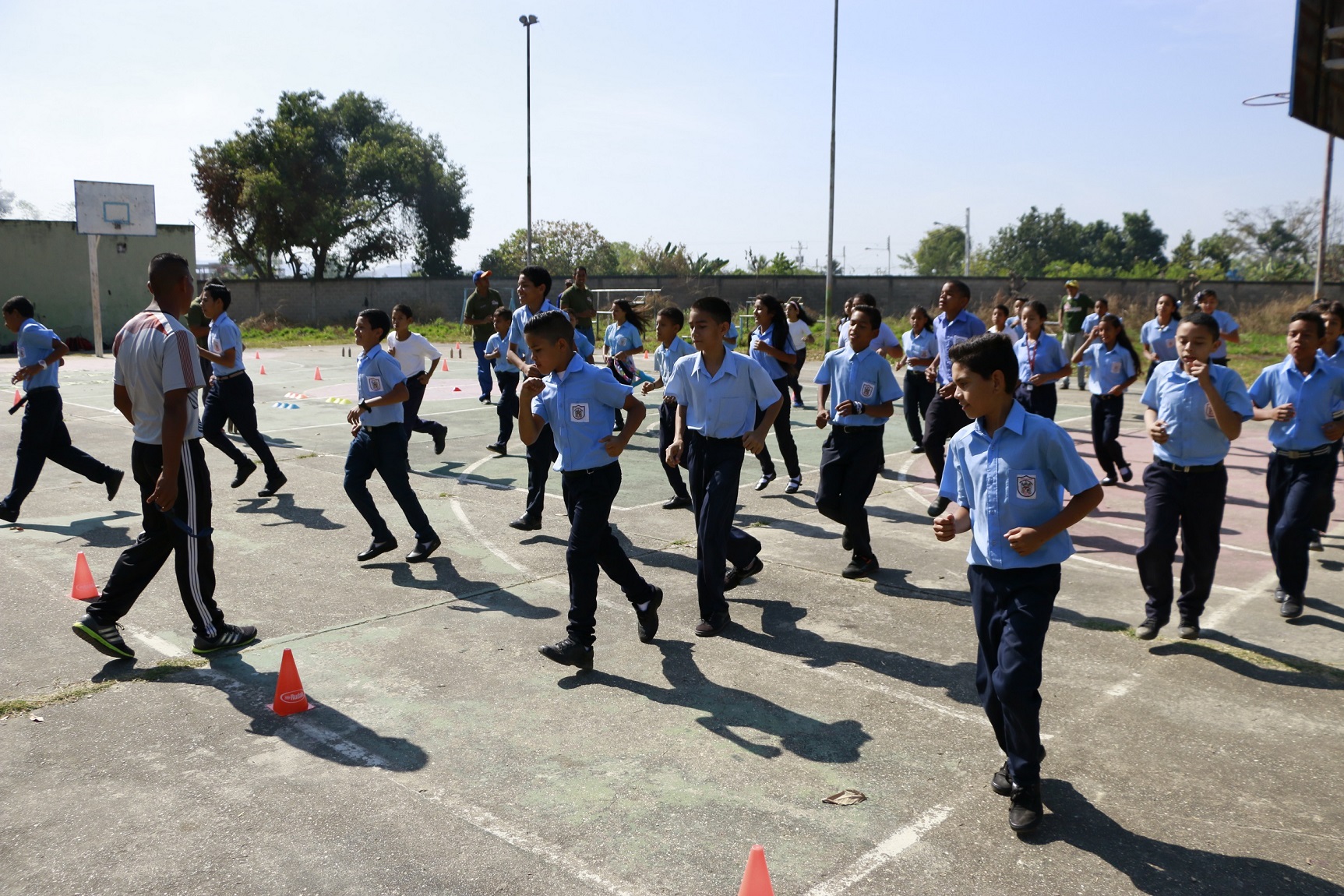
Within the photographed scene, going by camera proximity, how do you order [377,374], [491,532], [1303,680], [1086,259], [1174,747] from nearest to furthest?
[1174,747]
[1303,680]
[377,374]
[491,532]
[1086,259]

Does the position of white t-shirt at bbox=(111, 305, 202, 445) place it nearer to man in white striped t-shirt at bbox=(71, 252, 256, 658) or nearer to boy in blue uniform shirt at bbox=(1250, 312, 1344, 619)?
man in white striped t-shirt at bbox=(71, 252, 256, 658)

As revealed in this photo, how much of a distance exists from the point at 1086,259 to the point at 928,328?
7795 centimetres

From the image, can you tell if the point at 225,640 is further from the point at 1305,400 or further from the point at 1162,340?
the point at 1162,340

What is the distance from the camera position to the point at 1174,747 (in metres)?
4.61

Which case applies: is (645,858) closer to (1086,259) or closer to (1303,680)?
(1303,680)

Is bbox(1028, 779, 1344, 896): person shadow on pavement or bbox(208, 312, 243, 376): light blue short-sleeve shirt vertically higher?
bbox(208, 312, 243, 376): light blue short-sleeve shirt

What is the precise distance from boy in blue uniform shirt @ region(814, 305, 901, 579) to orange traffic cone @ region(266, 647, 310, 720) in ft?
12.4

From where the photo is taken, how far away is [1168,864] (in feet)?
12.0

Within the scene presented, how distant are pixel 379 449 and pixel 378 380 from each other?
51 cm

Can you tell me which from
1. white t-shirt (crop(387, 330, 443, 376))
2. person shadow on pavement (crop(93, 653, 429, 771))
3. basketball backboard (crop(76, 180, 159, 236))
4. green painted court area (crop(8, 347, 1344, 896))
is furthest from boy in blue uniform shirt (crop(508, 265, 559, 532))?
basketball backboard (crop(76, 180, 159, 236))

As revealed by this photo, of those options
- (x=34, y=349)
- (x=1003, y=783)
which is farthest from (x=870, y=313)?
(x=34, y=349)

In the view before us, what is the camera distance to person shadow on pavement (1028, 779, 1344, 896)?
351 centimetres

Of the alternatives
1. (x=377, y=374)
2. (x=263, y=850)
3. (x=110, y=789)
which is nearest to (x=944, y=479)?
(x=263, y=850)

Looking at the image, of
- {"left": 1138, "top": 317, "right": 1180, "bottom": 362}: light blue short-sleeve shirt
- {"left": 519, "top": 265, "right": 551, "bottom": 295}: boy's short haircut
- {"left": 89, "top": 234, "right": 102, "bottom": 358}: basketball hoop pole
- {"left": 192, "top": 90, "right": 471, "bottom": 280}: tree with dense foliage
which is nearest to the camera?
{"left": 519, "top": 265, "right": 551, "bottom": 295}: boy's short haircut
